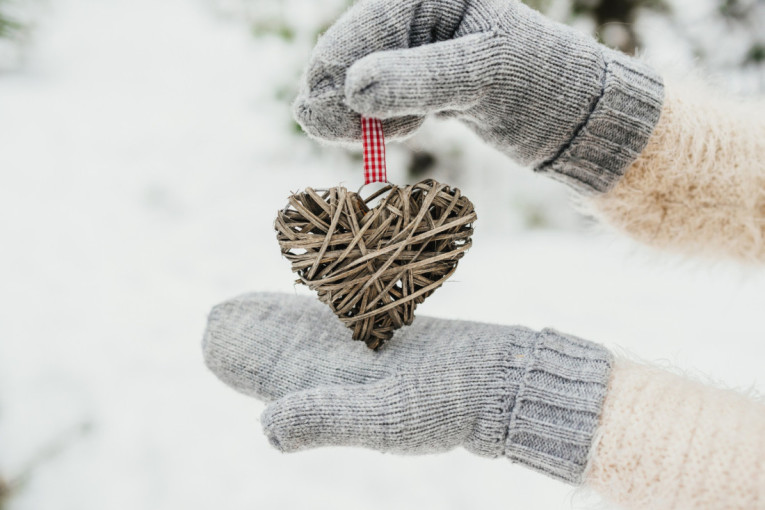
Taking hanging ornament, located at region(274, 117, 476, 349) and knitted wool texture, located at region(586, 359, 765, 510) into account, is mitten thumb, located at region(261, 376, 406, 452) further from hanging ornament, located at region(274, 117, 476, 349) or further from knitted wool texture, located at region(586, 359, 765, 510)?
knitted wool texture, located at region(586, 359, 765, 510)

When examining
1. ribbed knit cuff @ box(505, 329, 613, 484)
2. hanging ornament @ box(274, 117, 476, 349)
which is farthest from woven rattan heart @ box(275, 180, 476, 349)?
ribbed knit cuff @ box(505, 329, 613, 484)

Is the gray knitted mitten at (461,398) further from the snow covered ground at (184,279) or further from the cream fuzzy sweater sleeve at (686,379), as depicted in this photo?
the snow covered ground at (184,279)

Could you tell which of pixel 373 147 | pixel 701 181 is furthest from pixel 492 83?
pixel 701 181

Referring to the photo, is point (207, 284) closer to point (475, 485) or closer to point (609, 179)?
point (475, 485)

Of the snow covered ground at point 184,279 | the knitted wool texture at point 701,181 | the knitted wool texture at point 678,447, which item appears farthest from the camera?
the snow covered ground at point 184,279

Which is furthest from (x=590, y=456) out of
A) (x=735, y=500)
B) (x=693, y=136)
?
(x=693, y=136)

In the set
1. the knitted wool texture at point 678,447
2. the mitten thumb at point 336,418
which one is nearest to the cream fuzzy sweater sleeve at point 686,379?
the knitted wool texture at point 678,447

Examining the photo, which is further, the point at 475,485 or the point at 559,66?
the point at 475,485
